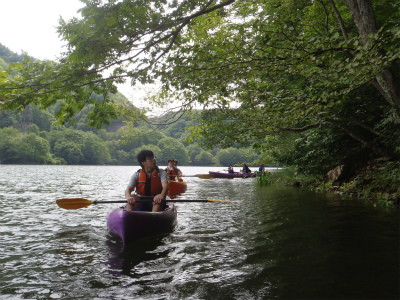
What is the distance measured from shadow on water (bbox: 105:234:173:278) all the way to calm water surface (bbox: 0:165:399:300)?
2 cm

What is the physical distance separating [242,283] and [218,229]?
334 cm

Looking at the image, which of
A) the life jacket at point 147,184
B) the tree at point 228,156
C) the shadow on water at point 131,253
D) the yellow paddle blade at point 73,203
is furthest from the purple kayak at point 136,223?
the tree at point 228,156

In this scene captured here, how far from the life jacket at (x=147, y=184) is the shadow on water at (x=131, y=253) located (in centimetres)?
109

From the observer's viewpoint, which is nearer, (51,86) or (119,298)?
(119,298)

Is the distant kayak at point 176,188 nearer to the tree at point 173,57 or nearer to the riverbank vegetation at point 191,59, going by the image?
the riverbank vegetation at point 191,59

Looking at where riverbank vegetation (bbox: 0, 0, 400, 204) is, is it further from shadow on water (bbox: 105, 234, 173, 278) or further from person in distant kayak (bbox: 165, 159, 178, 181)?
person in distant kayak (bbox: 165, 159, 178, 181)

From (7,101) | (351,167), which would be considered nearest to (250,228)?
(7,101)

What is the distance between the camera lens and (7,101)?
4.52m

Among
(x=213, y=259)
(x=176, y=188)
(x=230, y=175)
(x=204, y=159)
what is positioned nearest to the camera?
(x=213, y=259)

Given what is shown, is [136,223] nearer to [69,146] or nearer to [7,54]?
[69,146]

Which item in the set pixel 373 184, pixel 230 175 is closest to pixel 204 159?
pixel 230 175

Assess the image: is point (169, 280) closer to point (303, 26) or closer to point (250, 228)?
point (250, 228)

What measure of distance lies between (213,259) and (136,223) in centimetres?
184

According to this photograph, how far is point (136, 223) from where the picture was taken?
582 centimetres
